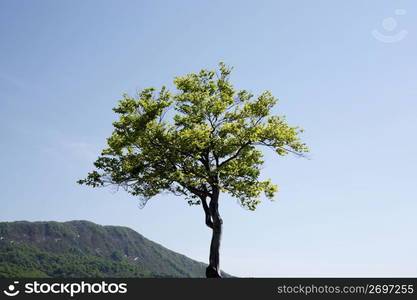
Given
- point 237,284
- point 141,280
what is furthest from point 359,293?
point 141,280

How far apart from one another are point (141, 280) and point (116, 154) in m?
14.9

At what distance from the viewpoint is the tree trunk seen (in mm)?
29156

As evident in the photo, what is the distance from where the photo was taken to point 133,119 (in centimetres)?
2930

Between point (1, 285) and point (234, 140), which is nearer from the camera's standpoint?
point (1, 285)

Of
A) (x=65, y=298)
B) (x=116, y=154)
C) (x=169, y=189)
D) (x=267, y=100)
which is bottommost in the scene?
(x=65, y=298)

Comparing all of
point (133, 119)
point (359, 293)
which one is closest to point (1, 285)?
point (133, 119)

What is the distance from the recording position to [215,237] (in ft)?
98.6

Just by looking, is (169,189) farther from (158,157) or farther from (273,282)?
(273,282)

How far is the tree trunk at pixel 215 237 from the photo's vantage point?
95.7ft

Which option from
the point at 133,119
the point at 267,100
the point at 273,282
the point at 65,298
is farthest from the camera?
the point at 267,100

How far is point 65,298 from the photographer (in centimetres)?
1764

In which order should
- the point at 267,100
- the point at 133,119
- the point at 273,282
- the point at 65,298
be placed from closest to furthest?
the point at 65,298, the point at 273,282, the point at 133,119, the point at 267,100

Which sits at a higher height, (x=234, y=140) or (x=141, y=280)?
(x=234, y=140)

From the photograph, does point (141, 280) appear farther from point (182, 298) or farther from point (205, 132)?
point (205, 132)
